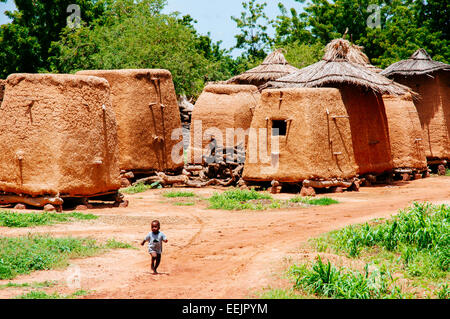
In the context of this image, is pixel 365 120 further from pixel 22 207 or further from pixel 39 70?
pixel 39 70

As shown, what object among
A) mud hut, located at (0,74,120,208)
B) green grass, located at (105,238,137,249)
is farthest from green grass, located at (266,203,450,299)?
mud hut, located at (0,74,120,208)

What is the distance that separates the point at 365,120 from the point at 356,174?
1803 millimetres

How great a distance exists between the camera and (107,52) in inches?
941

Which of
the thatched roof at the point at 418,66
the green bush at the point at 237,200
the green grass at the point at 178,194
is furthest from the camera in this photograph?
the thatched roof at the point at 418,66

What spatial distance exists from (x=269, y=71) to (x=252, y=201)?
1125 centimetres

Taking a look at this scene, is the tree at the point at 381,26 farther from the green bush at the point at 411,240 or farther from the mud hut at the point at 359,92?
the green bush at the point at 411,240

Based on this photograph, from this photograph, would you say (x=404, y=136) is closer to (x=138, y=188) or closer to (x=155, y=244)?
Answer: (x=138, y=188)

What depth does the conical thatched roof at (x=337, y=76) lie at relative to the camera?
48.0 feet

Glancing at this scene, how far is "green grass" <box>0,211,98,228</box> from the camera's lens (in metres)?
9.03

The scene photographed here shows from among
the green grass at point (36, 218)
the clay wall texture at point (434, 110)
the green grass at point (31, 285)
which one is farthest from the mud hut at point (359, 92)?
the green grass at point (31, 285)

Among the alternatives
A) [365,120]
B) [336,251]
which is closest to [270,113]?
[365,120]

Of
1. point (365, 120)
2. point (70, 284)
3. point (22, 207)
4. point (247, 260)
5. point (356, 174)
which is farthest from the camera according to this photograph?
point (365, 120)

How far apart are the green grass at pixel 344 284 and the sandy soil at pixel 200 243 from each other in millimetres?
375
